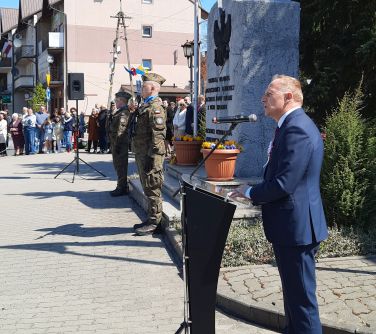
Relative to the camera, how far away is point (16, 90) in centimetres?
6169

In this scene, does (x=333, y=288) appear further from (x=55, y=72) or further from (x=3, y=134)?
(x=55, y=72)

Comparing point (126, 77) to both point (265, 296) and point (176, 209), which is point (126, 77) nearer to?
point (176, 209)

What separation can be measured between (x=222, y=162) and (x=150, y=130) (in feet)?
4.45

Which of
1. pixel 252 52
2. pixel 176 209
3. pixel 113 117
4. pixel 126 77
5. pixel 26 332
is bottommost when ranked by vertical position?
pixel 26 332

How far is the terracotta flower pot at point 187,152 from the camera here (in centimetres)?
1005

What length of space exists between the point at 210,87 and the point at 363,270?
576cm

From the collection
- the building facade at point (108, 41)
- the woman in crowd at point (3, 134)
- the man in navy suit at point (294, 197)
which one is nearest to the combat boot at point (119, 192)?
the man in navy suit at point (294, 197)

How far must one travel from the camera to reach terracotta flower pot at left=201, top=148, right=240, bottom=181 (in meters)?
7.84

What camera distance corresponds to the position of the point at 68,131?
22.2 m

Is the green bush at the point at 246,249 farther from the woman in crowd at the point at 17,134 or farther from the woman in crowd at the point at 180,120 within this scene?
the woman in crowd at the point at 17,134

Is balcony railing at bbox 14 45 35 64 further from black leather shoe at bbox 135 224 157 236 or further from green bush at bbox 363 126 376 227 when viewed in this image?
green bush at bbox 363 126 376 227

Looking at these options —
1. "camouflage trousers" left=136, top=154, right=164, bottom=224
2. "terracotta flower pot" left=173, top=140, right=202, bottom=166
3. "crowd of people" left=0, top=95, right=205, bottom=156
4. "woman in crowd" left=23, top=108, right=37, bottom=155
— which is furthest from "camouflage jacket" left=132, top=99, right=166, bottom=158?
"woman in crowd" left=23, top=108, right=37, bottom=155

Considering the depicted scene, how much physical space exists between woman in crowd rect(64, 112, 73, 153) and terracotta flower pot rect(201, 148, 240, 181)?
48.7 feet

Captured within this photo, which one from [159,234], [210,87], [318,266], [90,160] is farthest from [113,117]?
[90,160]
